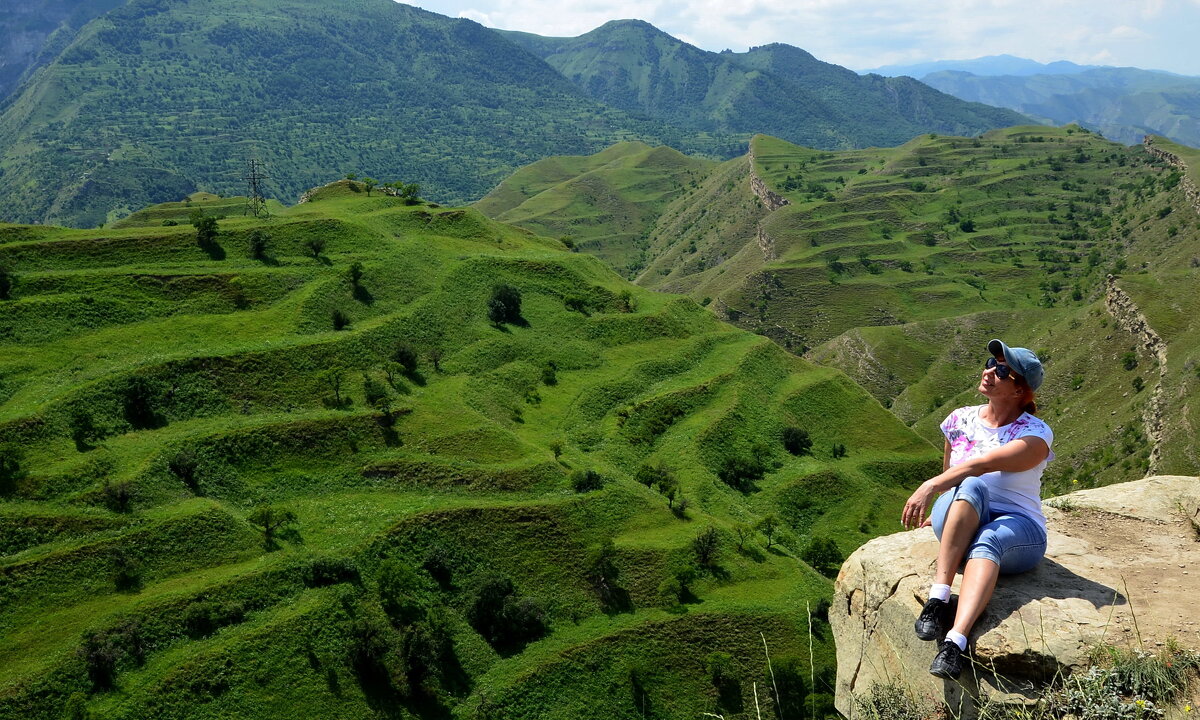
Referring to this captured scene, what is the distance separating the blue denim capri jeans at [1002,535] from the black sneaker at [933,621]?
3.09ft

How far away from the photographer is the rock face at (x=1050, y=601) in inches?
466

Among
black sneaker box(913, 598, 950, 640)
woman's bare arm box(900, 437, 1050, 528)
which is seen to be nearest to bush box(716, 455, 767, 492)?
woman's bare arm box(900, 437, 1050, 528)

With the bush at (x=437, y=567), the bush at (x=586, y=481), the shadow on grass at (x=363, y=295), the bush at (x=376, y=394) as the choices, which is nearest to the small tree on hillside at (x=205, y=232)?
the shadow on grass at (x=363, y=295)

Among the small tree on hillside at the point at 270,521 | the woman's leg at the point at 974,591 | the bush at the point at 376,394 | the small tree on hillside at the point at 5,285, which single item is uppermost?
the woman's leg at the point at 974,591

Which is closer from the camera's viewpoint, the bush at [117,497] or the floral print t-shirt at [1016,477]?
the floral print t-shirt at [1016,477]

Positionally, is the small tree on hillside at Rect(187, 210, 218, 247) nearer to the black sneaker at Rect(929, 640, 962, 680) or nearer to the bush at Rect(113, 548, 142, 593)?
the bush at Rect(113, 548, 142, 593)

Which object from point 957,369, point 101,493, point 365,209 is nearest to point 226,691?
point 101,493

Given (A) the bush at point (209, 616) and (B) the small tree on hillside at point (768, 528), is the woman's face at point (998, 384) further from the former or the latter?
(B) the small tree on hillside at point (768, 528)

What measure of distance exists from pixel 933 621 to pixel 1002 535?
6.10 ft

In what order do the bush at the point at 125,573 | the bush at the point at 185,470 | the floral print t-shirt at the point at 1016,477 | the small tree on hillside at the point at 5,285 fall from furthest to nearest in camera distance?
the small tree on hillside at the point at 5,285, the bush at the point at 185,470, the bush at the point at 125,573, the floral print t-shirt at the point at 1016,477

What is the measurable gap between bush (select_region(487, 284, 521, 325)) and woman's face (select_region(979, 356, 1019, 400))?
321 ft

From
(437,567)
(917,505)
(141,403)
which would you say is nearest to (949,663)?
Result: (917,505)

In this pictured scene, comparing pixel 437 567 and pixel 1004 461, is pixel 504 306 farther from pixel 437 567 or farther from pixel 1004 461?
pixel 1004 461

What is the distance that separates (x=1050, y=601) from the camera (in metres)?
12.7
